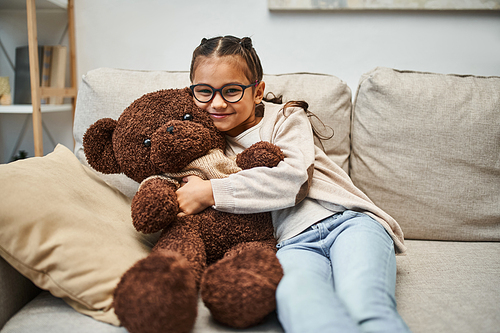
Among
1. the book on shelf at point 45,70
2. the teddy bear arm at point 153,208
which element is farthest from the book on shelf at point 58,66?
the teddy bear arm at point 153,208

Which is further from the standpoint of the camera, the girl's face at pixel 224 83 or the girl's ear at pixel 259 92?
the girl's ear at pixel 259 92

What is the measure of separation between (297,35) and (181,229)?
1025 millimetres

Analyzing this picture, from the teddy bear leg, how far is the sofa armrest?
16.2 inches

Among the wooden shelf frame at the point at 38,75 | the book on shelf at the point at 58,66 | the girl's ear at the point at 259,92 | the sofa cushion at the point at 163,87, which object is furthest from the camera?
the book on shelf at the point at 58,66

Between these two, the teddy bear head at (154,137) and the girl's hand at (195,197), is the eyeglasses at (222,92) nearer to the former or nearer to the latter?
the teddy bear head at (154,137)

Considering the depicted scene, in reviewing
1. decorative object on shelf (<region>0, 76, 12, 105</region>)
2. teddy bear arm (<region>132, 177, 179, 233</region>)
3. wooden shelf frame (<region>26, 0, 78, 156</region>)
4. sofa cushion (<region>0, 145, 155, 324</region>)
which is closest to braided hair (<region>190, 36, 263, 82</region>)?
teddy bear arm (<region>132, 177, 179, 233</region>)

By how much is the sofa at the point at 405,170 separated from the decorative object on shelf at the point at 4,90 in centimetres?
62

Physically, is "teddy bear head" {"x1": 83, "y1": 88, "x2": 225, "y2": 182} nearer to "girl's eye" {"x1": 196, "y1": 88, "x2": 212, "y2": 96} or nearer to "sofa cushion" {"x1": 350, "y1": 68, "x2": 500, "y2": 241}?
"girl's eye" {"x1": 196, "y1": 88, "x2": 212, "y2": 96}

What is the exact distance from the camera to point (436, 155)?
1098 mm

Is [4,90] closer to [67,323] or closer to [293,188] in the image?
[67,323]

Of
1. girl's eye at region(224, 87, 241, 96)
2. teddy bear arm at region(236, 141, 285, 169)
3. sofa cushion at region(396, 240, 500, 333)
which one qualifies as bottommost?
sofa cushion at region(396, 240, 500, 333)

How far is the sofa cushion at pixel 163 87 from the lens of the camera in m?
1.12

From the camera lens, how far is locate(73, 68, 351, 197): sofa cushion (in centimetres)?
112

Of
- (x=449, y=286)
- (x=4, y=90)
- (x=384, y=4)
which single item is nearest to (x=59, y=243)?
(x=449, y=286)
